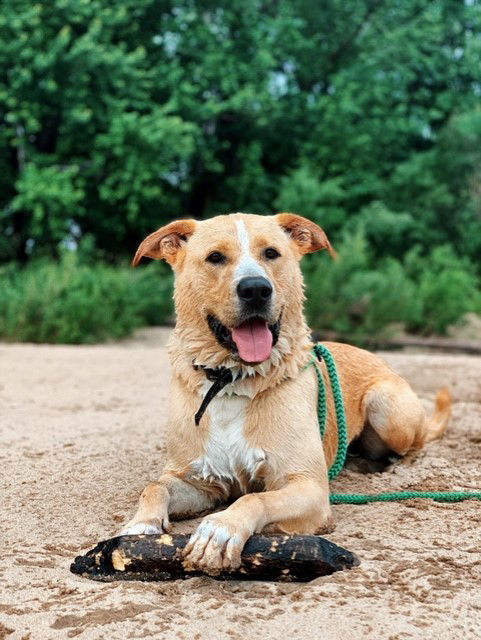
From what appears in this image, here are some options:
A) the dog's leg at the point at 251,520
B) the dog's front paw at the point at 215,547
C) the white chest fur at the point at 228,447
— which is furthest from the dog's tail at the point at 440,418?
the dog's front paw at the point at 215,547

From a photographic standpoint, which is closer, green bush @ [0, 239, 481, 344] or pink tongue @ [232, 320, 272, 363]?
pink tongue @ [232, 320, 272, 363]

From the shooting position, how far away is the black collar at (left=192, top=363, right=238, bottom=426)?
3.46m

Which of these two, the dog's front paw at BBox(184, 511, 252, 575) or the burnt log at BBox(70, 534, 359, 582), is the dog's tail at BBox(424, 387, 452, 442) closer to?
the burnt log at BBox(70, 534, 359, 582)

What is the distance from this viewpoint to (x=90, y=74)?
16.3 m

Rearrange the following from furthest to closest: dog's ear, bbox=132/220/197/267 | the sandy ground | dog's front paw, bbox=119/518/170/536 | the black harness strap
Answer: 1. dog's ear, bbox=132/220/197/267
2. the black harness strap
3. dog's front paw, bbox=119/518/170/536
4. the sandy ground

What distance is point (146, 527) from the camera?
10.2 feet

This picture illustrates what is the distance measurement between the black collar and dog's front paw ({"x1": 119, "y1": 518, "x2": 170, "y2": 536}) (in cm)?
48

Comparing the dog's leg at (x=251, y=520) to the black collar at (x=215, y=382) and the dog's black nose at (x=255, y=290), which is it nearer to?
the black collar at (x=215, y=382)

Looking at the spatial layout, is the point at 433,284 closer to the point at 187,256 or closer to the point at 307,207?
the point at 307,207

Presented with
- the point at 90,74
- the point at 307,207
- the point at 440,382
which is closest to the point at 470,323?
the point at 307,207

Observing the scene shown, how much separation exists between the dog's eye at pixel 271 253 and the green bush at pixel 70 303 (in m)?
9.15

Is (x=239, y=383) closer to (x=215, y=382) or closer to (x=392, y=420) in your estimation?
(x=215, y=382)

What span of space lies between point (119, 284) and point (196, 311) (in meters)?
10.6

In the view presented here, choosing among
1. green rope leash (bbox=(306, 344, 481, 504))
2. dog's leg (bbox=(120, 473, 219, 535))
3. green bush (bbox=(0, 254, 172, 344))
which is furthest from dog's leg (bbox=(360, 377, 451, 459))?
green bush (bbox=(0, 254, 172, 344))
